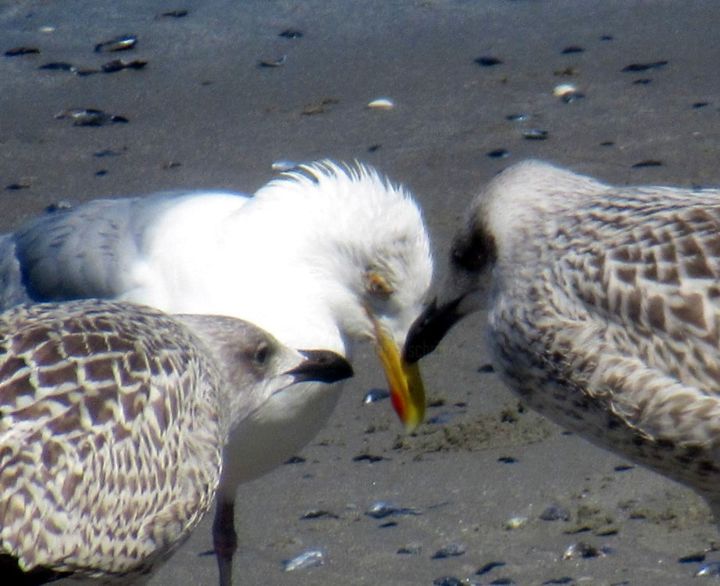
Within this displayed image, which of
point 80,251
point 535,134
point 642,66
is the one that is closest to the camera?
point 80,251

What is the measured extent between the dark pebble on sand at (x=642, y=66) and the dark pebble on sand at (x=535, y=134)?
3.06 feet

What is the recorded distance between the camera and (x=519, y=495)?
6.35 meters

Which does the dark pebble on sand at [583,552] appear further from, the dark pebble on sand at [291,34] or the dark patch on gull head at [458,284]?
the dark pebble on sand at [291,34]

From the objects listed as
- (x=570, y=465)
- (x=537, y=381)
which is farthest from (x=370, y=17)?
(x=537, y=381)

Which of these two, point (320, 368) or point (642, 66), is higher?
point (320, 368)

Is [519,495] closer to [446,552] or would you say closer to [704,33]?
[446,552]


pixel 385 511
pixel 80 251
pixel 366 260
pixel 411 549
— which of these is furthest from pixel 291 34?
pixel 411 549

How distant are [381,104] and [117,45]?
1.82 m

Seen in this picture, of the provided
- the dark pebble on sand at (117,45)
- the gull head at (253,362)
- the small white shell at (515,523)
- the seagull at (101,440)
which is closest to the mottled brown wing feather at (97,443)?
the seagull at (101,440)

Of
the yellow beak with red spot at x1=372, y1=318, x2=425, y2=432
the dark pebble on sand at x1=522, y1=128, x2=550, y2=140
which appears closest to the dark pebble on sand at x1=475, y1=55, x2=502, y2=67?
the dark pebble on sand at x1=522, y1=128, x2=550, y2=140

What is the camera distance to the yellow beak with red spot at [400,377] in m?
6.13

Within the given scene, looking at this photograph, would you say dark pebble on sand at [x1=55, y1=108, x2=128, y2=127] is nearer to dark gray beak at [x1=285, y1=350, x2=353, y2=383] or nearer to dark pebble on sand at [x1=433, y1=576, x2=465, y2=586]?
dark gray beak at [x1=285, y1=350, x2=353, y2=383]

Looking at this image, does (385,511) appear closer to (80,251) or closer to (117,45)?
(80,251)

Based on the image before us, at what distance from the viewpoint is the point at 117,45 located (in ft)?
33.8
